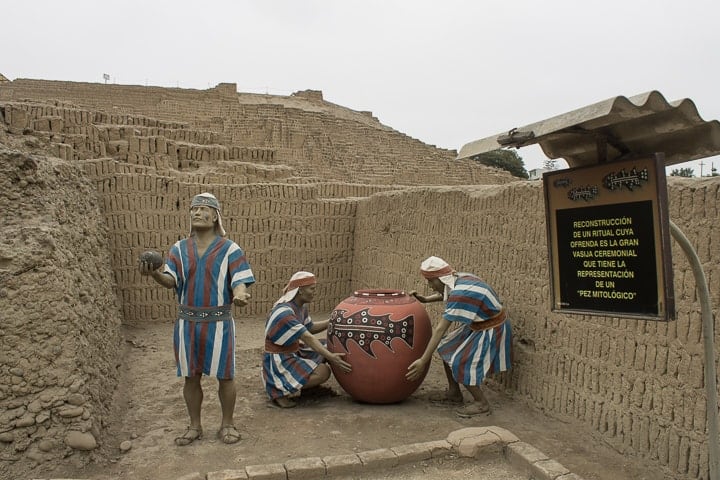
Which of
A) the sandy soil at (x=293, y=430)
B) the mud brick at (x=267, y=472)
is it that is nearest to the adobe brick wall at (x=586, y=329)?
the sandy soil at (x=293, y=430)

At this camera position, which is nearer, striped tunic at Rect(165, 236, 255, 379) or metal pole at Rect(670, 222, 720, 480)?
metal pole at Rect(670, 222, 720, 480)

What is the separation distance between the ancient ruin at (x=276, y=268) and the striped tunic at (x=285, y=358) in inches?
45.9

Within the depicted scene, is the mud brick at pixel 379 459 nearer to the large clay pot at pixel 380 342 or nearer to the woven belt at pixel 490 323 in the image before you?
the large clay pot at pixel 380 342

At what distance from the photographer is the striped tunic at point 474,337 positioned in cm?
416

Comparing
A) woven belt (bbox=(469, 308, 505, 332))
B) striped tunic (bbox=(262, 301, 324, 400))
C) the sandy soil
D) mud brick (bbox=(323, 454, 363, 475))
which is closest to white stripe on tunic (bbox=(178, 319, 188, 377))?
the sandy soil

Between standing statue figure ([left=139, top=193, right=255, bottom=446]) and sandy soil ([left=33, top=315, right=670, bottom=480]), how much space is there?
0.25 metres

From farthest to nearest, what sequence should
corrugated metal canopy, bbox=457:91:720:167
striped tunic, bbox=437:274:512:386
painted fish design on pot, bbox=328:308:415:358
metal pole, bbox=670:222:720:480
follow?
painted fish design on pot, bbox=328:308:415:358
striped tunic, bbox=437:274:512:386
metal pole, bbox=670:222:720:480
corrugated metal canopy, bbox=457:91:720:167

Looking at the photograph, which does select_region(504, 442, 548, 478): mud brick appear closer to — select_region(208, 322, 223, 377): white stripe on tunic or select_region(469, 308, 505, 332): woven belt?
select_region(469, 308, 505, 332): woven belt

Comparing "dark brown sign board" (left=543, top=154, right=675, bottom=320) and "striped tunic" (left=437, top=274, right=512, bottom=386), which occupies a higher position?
"dark brown sign board" (left=543, top=154, right=675, bottom=320)

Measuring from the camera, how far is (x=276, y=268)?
766cm

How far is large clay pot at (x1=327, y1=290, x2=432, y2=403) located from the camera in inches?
171

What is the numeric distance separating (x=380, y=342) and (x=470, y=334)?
640mm

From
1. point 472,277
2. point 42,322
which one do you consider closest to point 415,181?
point 472,277

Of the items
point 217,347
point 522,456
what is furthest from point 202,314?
point 522,456
